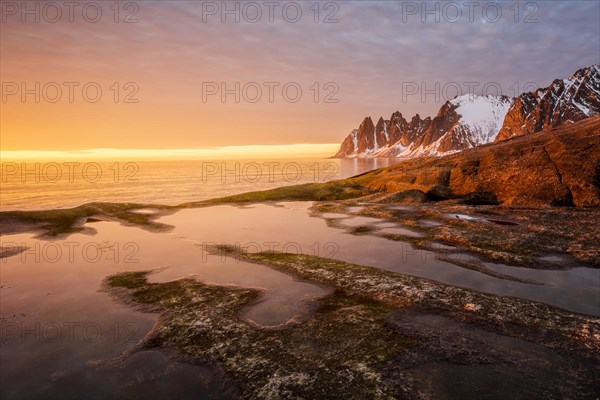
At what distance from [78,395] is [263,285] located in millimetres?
10337

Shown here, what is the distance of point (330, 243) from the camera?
29.8 m

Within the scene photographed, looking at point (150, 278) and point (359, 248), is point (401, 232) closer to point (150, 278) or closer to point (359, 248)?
point (359, 248)

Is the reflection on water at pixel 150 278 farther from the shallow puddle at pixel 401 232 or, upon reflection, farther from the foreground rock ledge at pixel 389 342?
the shallow puddle at pixel 401 232

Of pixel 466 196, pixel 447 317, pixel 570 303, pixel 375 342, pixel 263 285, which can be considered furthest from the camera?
pixel 466 196

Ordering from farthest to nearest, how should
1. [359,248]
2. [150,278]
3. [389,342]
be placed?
[359,248] < [150,278] < [389,342]

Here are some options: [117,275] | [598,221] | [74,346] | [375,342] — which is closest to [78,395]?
[74,346]

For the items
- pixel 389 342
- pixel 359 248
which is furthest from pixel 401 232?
pixel 389 342

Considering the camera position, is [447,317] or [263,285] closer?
[447,317]

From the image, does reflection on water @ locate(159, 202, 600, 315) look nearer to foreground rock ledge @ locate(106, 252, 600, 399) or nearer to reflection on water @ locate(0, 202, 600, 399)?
reflection on water @ locate(0, 202, 600, 399)

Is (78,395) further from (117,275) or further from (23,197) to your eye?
(23,197)

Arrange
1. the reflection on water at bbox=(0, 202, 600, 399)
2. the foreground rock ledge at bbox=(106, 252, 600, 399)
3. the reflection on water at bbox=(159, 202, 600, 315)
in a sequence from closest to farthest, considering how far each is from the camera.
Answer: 1. the foreground rock ledge at bbox=(106, 252, 600, 399)
2. the reflection on water at bbox=(0, 202, 600, 399)
3. the reflection on water at bbox=(159, 202, 600, 315)

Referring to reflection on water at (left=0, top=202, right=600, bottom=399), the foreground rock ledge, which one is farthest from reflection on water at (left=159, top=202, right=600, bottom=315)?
the foreground rock ledge

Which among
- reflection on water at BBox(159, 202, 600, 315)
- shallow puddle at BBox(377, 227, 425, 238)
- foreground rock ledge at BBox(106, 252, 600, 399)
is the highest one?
shallow puddle at BBox(377, 227, 425, 238)

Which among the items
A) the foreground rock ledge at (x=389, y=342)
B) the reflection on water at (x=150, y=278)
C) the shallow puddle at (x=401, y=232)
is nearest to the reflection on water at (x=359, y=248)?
the reflection on water at (x=150, y=278)
